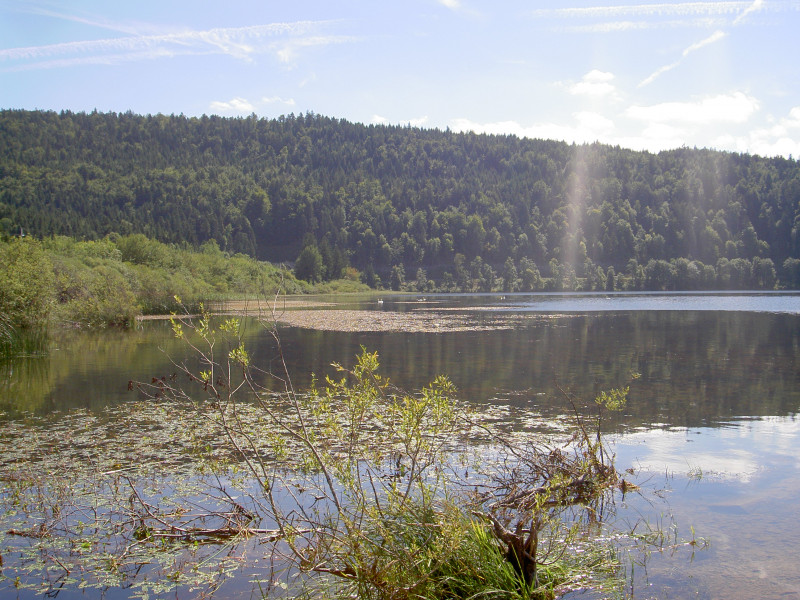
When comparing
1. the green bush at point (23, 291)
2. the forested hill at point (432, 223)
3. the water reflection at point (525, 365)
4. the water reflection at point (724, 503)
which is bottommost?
the water reflection at point (525, 365)

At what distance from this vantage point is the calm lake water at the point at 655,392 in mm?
7922

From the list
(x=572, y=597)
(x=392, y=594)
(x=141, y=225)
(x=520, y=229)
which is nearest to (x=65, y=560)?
(x=392, y=594)

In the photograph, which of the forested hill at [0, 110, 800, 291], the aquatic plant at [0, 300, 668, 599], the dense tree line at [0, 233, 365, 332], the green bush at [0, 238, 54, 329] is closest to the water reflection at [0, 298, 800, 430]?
the green bush at [0, 238, 54, 329]

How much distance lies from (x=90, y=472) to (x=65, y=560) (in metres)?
3.42

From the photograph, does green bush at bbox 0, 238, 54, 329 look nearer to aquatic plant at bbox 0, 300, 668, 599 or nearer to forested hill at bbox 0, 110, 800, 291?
aquatic plant at bbox 0, 300, 668, 599

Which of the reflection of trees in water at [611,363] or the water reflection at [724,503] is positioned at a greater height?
the water reflection at [724,503]

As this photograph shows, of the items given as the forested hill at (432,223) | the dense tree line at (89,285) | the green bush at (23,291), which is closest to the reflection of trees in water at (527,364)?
the green bush at (23,291)

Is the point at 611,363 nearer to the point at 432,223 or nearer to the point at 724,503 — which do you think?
the point at 724,503

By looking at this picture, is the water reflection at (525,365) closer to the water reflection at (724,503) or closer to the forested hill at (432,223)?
the water reflection at (724,503)

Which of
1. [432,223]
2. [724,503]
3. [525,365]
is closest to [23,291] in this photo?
[525,365]

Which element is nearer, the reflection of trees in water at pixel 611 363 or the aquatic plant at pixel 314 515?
the aquatic plant at pixel 314 515

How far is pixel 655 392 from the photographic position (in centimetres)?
1836

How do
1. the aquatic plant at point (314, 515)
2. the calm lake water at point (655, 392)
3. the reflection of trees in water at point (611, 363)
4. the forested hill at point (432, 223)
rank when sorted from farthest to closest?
the forested hill at point (432, 223)
the reflection of trees in water at point (611, 363)
the calm lake water at point (655, 392)
the aquatic plant at point (314, 515)

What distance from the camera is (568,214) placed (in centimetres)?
19450
